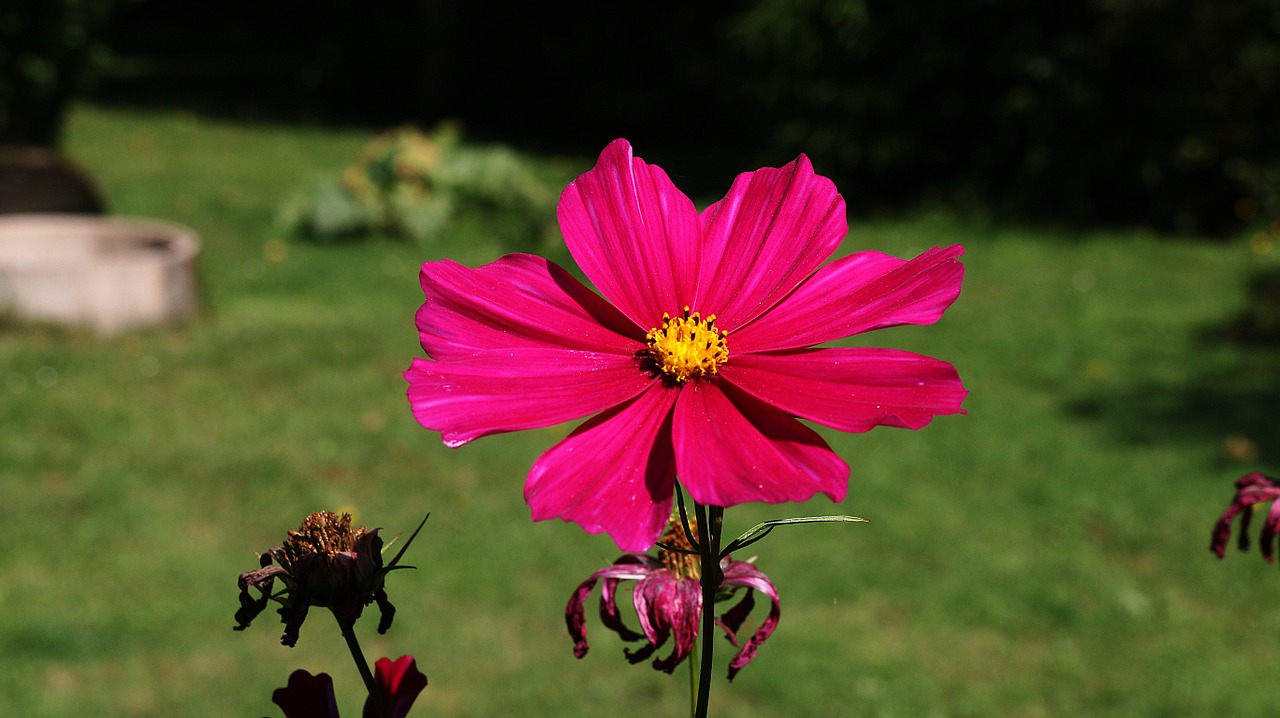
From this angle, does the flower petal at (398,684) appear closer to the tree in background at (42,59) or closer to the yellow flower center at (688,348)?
the yellow flower center at (688,348)

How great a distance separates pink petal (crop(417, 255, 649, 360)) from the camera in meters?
0.59

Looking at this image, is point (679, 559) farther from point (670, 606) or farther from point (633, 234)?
A: point (633, 234)

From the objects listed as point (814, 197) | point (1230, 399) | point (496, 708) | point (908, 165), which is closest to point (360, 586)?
point (814, 197)

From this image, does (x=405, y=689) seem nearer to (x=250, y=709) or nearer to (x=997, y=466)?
(x=250, y=709)

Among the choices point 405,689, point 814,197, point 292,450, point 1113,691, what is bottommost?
point 405,689

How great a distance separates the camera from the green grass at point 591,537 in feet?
11.6

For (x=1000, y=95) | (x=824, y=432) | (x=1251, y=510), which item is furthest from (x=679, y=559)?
(x=1000, y=95)

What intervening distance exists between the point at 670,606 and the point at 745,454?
0.18 m

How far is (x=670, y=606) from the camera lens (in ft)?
2.25

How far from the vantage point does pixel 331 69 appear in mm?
14484

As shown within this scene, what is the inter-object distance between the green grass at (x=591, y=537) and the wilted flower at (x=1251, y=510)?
2.65 m

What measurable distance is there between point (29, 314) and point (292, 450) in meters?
1.92

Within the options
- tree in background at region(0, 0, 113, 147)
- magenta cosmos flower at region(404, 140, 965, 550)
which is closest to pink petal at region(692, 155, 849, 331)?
magenta cosmos flower at region(404, 140, 965, 550)

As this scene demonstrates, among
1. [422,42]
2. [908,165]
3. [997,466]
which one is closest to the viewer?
[997,466]
